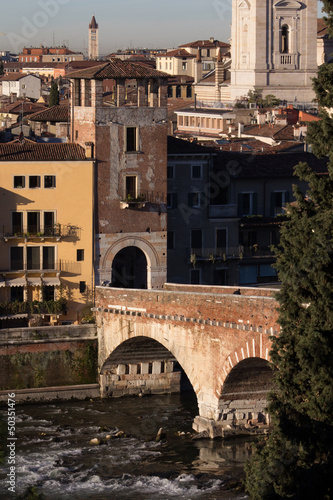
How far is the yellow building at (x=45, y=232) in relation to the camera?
142ft

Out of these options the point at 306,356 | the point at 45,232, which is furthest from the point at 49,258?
the point at 306,356

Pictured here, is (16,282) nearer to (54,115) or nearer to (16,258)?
(16,258)

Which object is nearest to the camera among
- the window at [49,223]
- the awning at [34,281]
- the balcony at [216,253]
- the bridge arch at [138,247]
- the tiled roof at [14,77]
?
the awning at [34,281]

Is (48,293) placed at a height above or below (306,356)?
below

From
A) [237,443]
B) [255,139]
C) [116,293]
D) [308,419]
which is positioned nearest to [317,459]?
[308,419]

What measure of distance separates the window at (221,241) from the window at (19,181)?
303 inches

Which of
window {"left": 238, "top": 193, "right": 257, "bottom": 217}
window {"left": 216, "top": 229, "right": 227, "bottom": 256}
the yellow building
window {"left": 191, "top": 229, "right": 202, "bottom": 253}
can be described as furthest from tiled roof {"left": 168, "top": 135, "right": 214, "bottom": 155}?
the yellow building

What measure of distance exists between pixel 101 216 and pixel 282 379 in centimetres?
1764

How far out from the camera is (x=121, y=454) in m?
36.2

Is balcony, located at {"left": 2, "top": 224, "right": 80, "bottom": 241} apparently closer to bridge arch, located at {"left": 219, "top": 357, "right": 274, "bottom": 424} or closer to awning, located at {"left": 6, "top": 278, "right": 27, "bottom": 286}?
awning, located at {"left": 6, "top": 278, "right": 27, "bottom": 286}

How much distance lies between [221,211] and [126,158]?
15.3 feet

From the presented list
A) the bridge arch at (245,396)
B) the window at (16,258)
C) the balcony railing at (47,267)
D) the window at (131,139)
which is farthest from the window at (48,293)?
the bridge arch at (245,396)

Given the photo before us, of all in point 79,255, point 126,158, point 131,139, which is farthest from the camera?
point 131,139

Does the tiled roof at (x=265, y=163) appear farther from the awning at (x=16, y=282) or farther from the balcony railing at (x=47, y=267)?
the awning at (x=16, y=282)
